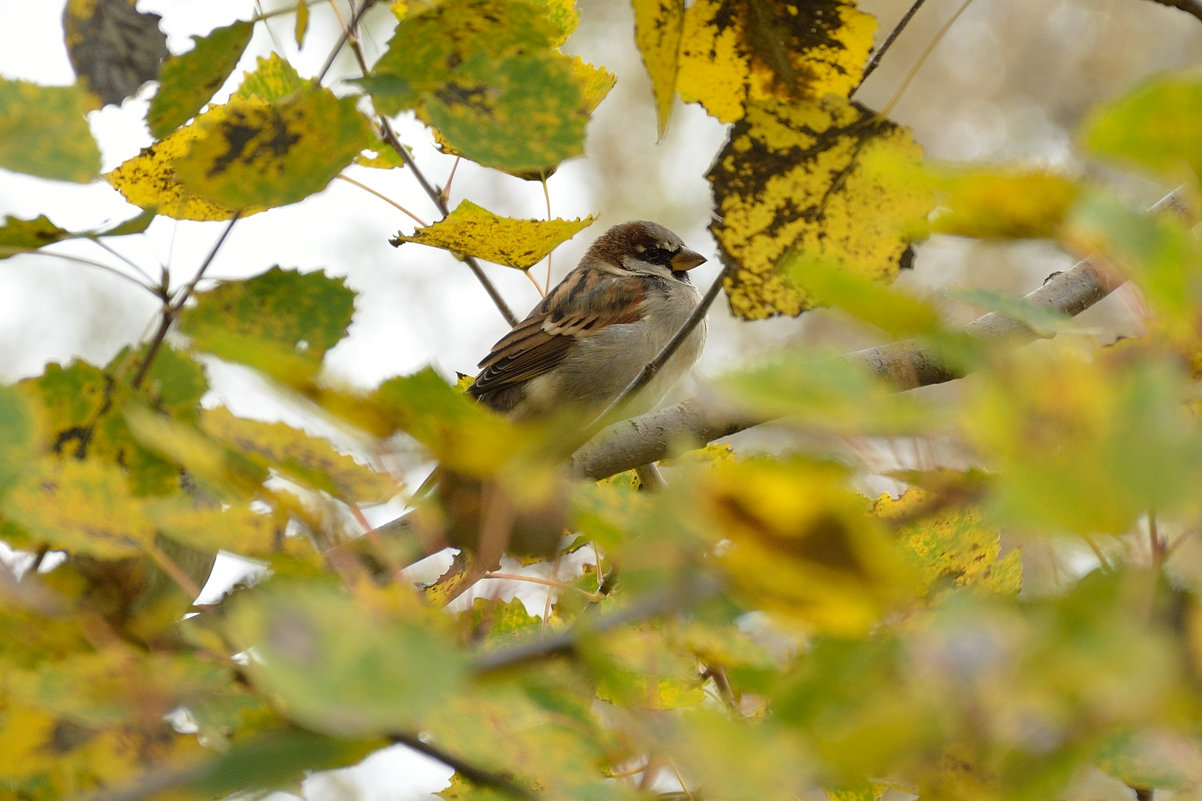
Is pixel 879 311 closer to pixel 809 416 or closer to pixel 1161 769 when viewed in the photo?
pixel 809 416

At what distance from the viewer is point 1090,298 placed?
1.48m

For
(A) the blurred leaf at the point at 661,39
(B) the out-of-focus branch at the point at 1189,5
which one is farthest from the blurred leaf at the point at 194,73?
(B) the out-of-focus branch at the point at 1189,5

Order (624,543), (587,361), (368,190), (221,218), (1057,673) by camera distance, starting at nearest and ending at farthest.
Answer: (1057,673)
(624,543)
(221,218)
(368,190)
(587,361)

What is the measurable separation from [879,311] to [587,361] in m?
2.54

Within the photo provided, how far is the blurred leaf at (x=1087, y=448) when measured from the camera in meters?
0.31

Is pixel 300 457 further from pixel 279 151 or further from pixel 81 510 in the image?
pixel 279 151

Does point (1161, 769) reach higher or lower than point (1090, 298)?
lower

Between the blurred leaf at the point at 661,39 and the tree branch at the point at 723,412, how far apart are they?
682mm

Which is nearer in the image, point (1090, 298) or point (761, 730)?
point (761, 730)

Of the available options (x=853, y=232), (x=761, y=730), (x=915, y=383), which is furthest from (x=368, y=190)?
(x=761, y=730)

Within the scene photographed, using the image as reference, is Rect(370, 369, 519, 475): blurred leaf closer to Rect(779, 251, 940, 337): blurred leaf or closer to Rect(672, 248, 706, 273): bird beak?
Rect(779, 251, 940, 337): blurred leaf

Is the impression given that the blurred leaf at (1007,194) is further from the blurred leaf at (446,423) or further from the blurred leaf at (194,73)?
the blurred leaf at (194,73)

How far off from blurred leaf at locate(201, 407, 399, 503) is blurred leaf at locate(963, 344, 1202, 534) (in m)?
0.29

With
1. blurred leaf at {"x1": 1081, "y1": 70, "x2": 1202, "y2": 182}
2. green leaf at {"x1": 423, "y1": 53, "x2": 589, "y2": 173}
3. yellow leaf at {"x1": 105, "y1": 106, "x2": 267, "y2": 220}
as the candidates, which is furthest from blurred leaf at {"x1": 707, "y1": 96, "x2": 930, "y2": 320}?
yellow leaf at {"x1": 105, "y1": 106, "x2": 267, "y2": 220}
